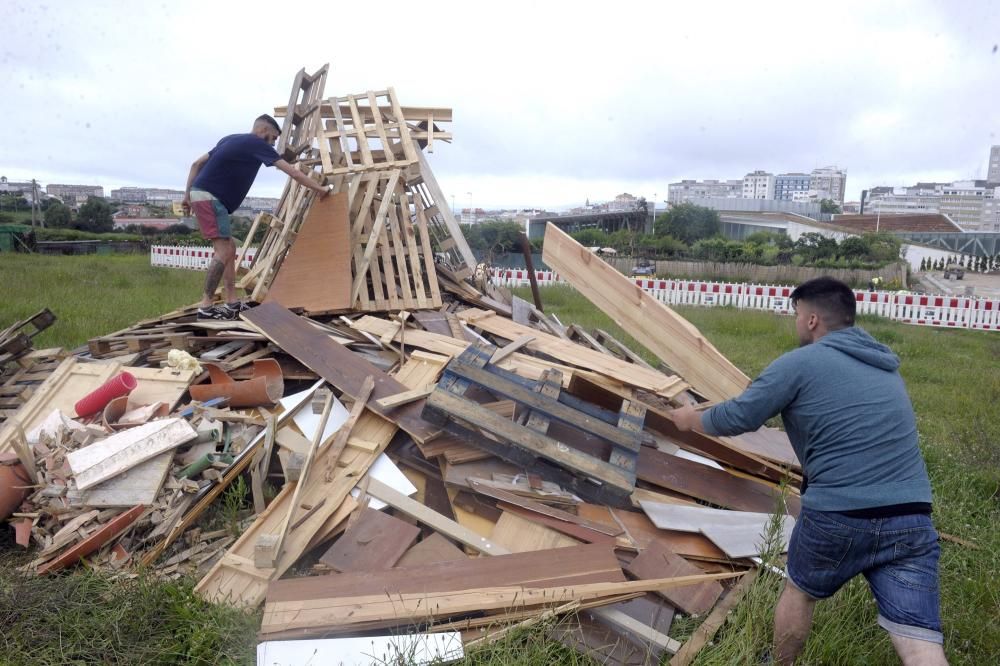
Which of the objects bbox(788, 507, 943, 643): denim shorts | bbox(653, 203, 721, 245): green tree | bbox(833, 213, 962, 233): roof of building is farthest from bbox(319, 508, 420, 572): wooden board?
bbox(833, 213, 962, 233): roof of building

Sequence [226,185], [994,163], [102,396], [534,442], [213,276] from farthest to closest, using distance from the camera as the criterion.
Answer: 1. [994,163]
2. [213,276]
3. [226,185]
4. [102,396]
5. [534,442]

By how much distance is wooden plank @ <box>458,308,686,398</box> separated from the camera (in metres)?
4.55

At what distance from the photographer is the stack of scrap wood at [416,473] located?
9.78 ft

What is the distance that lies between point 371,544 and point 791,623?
1978 mm

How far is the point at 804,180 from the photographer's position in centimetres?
15925

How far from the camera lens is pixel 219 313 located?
18.6 ft

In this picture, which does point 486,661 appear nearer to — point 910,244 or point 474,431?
point 474,431

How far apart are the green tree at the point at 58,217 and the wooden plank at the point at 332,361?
41.4 metres

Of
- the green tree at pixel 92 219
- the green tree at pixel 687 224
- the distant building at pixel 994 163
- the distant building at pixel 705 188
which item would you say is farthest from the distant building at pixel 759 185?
the green tree at pixel 92 219

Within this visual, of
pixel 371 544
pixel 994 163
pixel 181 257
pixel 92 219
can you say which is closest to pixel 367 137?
pixel 371 544

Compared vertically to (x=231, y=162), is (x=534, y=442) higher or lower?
lower

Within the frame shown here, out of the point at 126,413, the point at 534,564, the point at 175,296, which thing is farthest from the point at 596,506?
the point at 175,296

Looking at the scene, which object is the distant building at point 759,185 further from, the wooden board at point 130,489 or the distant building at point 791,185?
the wooden board at point 130,489

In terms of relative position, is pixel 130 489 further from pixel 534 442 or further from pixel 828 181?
pixel 828 181
